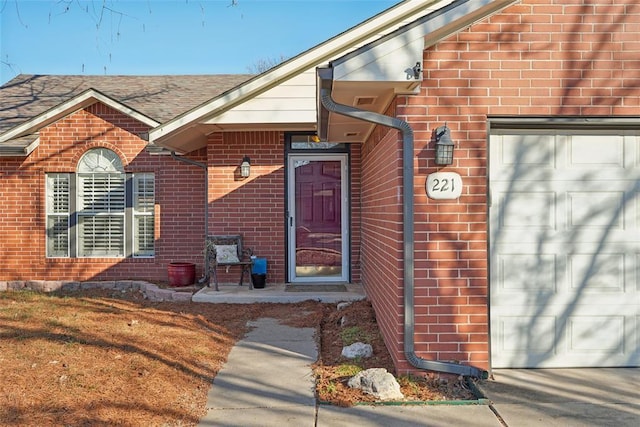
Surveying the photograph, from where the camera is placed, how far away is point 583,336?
4898mm

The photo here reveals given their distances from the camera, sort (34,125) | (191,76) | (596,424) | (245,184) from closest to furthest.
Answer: (596,424), (245,184), (34,125), (191,76)

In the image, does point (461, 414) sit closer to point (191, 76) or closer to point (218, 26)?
point (218, 26)

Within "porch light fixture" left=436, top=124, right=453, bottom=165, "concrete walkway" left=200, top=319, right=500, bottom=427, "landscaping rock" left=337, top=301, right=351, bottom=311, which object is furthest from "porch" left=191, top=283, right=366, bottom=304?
"porch light fixture" left=436, top=124, right=453, bottom=165

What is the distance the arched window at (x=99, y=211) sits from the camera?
10492 mm

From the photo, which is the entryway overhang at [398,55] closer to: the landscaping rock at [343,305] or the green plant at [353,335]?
the green plant at [353,335]

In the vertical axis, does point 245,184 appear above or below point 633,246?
above

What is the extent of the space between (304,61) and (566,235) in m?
5.18

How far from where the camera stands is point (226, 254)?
9180mm

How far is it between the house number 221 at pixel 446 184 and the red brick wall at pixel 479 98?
0.06m

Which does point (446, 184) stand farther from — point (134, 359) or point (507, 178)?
point (134, 359)

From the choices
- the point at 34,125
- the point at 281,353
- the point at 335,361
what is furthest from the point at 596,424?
the point at 34,125

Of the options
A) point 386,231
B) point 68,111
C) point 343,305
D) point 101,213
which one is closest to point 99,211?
point 101,213

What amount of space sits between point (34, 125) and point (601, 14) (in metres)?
9.83

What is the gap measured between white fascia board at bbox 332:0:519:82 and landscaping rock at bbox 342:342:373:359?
9.09 ft
